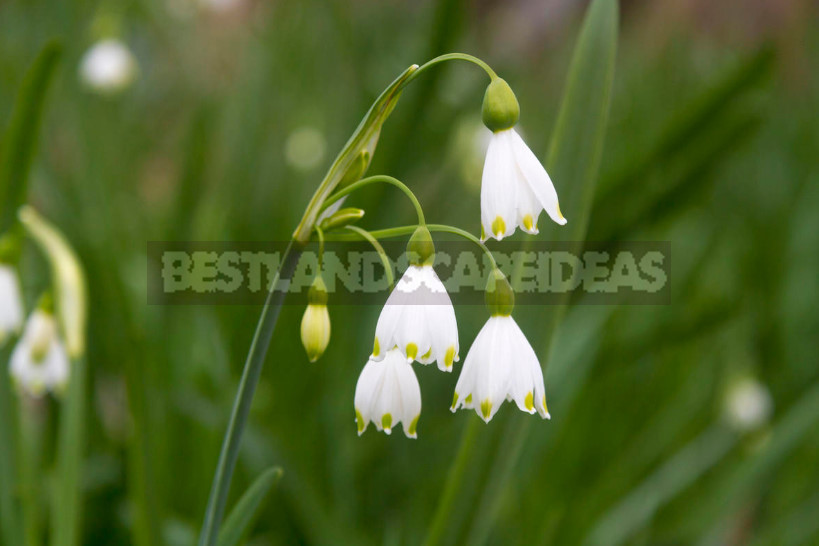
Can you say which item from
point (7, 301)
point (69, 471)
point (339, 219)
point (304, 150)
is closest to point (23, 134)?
point (7, 301)

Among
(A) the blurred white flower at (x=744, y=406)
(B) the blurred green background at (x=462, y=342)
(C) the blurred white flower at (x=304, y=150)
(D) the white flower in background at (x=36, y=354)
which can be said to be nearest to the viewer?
(D) the white flower in background at (x=36, y=354)

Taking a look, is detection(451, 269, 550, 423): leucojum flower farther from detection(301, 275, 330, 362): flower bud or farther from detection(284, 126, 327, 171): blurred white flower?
detection(284, 126, 327, 171): blurred white flower

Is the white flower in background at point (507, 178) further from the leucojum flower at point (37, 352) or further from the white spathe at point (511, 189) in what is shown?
the leucojum flower at point (37, 352)

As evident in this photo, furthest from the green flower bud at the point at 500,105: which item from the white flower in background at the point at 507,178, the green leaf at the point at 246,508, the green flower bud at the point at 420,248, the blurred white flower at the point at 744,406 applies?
the blurred white flower at the point at 744,406

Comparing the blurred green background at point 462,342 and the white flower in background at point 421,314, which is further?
the blurred green background at point 462,342

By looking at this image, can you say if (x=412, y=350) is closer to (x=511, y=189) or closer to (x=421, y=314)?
(x=421, y=314)

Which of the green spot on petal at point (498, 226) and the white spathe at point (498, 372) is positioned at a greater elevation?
the green spot on petal at point (498, 226)

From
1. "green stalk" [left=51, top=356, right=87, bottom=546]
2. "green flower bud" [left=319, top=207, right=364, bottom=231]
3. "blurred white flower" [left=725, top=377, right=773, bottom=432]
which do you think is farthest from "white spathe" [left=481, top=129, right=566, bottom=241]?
"blurred white flower" [left=725, top=377, right=773, bottom=432]

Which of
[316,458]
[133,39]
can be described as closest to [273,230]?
[316,458]
